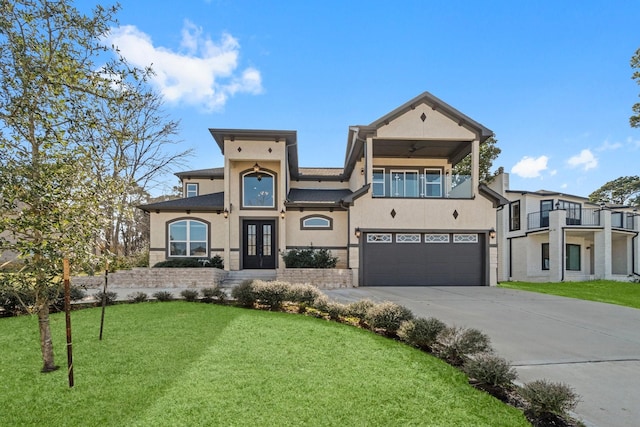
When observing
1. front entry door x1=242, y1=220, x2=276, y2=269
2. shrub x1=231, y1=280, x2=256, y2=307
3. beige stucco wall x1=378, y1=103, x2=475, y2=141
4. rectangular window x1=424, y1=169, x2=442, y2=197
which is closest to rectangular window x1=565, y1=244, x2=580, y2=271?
rectangular window x1=424, y1=169, x2=442, y2=197

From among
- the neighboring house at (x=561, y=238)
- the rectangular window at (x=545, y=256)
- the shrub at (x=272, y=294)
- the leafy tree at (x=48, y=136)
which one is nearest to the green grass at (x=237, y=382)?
the leafy tree at (x=48, y=136)

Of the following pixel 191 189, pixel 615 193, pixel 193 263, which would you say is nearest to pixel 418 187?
pixel 193 263

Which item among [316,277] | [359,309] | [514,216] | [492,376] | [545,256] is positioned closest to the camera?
[492,376]

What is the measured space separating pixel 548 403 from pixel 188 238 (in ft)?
47.8

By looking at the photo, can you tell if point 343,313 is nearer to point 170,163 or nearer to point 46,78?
point 46,78

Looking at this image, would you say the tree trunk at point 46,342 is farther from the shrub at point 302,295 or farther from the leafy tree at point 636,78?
the leafy tree at point 636,78

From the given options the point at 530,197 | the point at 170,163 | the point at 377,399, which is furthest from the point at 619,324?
the point at 170,163

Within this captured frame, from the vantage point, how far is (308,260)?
13.5 meters

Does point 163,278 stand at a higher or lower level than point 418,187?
lower

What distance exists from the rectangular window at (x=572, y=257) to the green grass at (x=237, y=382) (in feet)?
70.2

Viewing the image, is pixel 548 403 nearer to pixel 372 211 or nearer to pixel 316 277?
pixel 316 277

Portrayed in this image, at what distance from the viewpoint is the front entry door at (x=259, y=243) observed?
1527 centimetres

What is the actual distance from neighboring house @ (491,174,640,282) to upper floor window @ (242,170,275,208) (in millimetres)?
14095

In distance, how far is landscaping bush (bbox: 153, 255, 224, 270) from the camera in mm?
13441
